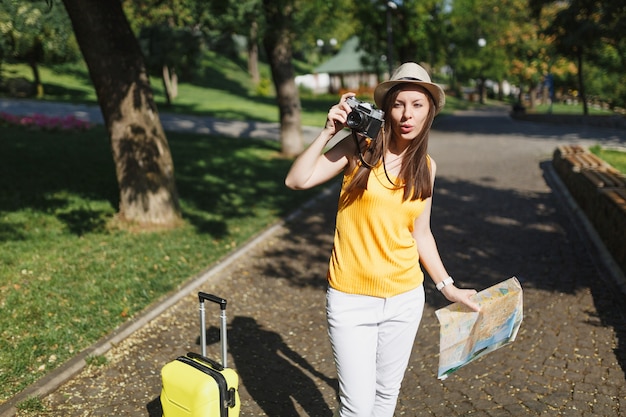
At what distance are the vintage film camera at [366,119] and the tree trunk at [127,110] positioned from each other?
630 cm

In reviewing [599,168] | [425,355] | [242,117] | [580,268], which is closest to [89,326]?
[425,355]

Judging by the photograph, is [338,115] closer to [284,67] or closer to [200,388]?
[200,388]

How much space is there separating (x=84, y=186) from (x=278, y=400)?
25.0ft

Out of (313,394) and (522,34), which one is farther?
(522,34)

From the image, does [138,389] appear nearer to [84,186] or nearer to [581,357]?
[581,357]

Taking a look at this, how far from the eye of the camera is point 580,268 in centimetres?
718

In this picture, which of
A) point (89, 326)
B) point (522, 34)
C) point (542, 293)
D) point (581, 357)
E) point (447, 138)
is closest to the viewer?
point (581, 357)

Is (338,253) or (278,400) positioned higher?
(338,253)

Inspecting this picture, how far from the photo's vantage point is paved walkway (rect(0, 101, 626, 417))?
4.36 m

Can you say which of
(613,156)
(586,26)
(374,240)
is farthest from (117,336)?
(586,26)

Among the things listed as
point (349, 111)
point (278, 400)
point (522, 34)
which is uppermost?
point (522, 34)

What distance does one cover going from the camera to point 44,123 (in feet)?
55.6

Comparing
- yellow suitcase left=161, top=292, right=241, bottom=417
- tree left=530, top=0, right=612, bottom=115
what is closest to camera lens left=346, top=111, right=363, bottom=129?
yellow suitcase left=161, top=292, right=241, bottom=417

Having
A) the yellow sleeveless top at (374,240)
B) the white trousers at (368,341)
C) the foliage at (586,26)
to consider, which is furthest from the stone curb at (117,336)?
the foliage at (586,26)
